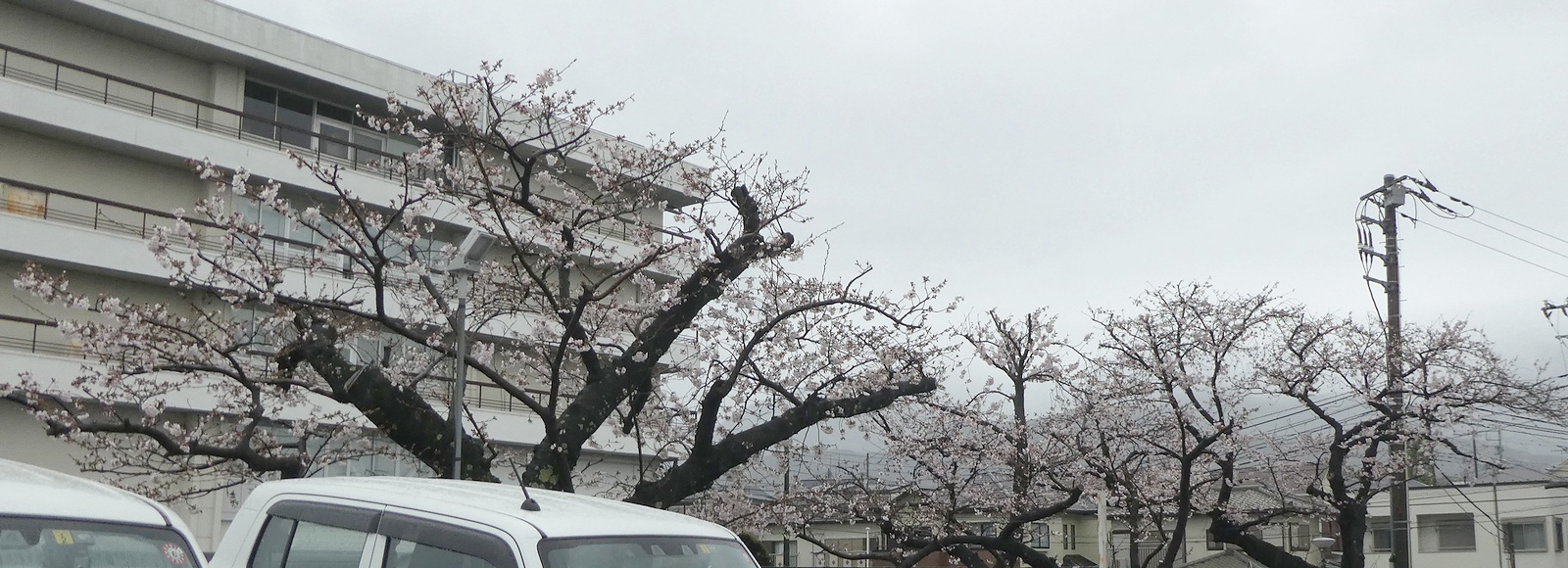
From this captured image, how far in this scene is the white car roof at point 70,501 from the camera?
480cm

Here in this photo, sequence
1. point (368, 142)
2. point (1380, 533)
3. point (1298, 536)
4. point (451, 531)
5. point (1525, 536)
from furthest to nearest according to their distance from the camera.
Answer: point (1298, 536) → point (1380, 533) → point (1525, 536) → point (368, 142) → point (451, 531)

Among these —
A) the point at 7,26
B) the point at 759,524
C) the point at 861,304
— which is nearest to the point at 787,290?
the point at 861,304

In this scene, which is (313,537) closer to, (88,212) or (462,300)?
(462,300)

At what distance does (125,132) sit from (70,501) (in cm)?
2119

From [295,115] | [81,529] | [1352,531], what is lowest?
[1352,531]

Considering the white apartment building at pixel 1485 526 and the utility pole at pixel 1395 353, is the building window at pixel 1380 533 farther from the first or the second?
the utility pole at pixel 1395 353

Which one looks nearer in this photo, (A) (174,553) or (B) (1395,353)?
(A) (174,553)

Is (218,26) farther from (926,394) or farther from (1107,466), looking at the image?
(1107,466)

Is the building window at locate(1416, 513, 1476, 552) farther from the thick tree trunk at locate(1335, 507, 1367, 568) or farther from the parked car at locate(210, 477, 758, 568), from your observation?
the parked car at locate(210, 477, 758, 568)

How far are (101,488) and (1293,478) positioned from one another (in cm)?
2366

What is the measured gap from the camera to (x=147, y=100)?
80.9 ft

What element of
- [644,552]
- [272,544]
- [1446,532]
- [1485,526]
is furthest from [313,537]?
[1446,532]

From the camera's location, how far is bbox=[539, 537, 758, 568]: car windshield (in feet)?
15.0

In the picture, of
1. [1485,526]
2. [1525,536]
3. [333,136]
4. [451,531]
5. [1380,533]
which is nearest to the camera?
[451,531]
